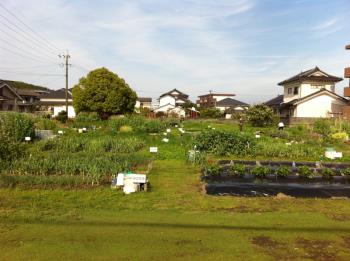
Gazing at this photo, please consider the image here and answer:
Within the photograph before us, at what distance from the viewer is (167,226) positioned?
5.44m

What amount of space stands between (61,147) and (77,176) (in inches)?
211

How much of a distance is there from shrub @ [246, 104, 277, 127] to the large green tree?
36.1 feet

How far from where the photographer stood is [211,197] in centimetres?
732

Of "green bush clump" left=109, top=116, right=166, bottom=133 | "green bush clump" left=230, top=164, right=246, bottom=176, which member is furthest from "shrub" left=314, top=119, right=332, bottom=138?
"green bush clump" left=230, top=164, right=246, bottom=176

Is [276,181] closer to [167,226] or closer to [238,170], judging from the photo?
[238,170]

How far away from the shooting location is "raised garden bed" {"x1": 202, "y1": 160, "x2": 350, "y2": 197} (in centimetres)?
790

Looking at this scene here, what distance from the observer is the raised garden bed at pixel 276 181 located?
25.9ft

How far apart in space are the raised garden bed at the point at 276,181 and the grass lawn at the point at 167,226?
625mm

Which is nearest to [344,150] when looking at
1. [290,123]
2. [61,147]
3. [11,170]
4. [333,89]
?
[61,147]

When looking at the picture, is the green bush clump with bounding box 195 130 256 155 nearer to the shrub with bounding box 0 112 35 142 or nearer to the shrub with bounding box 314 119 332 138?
the shrub with bounding box 314 119 332 138

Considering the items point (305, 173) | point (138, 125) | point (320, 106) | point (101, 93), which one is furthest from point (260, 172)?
point (320, 106)

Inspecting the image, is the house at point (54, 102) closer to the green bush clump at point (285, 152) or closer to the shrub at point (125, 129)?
the shrub at point (125, 129)

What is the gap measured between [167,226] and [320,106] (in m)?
30.1

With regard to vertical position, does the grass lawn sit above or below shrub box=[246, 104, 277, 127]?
below
